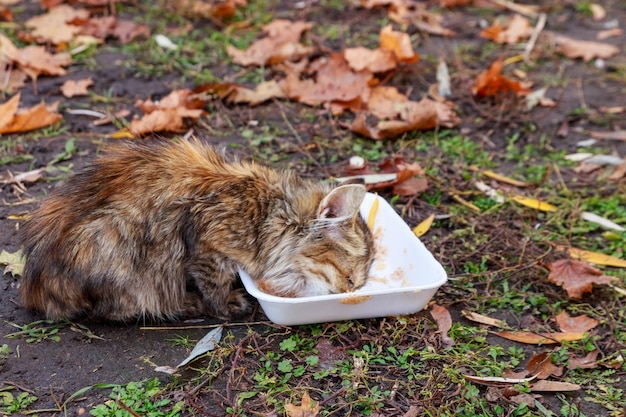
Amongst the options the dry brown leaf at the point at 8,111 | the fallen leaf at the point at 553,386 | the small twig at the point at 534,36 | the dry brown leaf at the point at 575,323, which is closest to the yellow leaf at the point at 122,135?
the dry brown leaf at the point at 8,111

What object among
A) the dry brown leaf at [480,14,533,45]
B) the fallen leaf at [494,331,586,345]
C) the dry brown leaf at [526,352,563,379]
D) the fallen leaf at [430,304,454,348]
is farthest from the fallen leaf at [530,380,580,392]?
the dry brown leaf at [480,14,533,45]

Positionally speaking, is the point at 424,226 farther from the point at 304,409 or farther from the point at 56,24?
the point at 56,24

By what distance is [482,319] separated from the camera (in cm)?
430

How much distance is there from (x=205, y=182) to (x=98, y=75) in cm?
319

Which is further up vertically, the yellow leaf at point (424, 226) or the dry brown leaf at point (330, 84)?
the dry brown leaf at point (330, 84)

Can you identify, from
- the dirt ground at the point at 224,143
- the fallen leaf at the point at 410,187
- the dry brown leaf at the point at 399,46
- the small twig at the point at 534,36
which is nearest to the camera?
the dirt ground at the point at 224,143

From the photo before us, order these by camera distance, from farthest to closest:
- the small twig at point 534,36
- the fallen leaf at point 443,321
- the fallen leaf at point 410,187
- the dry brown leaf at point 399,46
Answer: the small twig at point 534,36, the dry brown leaf at point 399,46, the fallen leaf at point 410,187, the fallen leaf at point 443,321

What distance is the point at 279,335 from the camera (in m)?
4.05

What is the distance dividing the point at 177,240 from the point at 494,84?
379 cm

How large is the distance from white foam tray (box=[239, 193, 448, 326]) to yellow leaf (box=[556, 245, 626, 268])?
1.18 meters

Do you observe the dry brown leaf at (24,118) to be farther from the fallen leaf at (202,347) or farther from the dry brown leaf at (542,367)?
the dry brown leaf at (542,367)

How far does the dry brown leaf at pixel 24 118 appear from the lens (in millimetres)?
5785

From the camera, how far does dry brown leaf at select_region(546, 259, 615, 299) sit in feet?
14.7

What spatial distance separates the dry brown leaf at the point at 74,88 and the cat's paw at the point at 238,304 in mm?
3017
